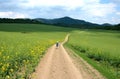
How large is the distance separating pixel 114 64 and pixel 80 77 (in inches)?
394

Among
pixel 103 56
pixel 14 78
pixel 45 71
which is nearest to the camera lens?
pixel 14 78

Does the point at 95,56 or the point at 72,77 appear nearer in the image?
the point at 72,77

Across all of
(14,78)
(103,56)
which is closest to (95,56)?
(103,56)

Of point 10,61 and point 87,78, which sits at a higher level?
point 10,61

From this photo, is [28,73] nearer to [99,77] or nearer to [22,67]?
[22,67]

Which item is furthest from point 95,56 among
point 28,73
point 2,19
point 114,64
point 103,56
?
point 2,19

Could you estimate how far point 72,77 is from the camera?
1725 centimetres

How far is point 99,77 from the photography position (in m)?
18.1

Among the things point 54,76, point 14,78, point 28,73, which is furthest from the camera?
point 54,76

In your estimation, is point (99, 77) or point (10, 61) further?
point (99, 77)

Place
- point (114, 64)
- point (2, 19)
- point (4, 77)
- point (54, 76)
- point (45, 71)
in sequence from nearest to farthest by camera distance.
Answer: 1. point (4, 77)
2. point (54, 76)
3. point (45, 71)
4. point (114, 64)
5. point (2, 19)

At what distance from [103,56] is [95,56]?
1.33 meters

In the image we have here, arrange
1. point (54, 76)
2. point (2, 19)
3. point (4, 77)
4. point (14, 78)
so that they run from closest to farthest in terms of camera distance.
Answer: point (4, 77) < point (14, 78) < point (54, 76) < point (2, 19)

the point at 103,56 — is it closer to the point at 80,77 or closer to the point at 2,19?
the point at 80,77
